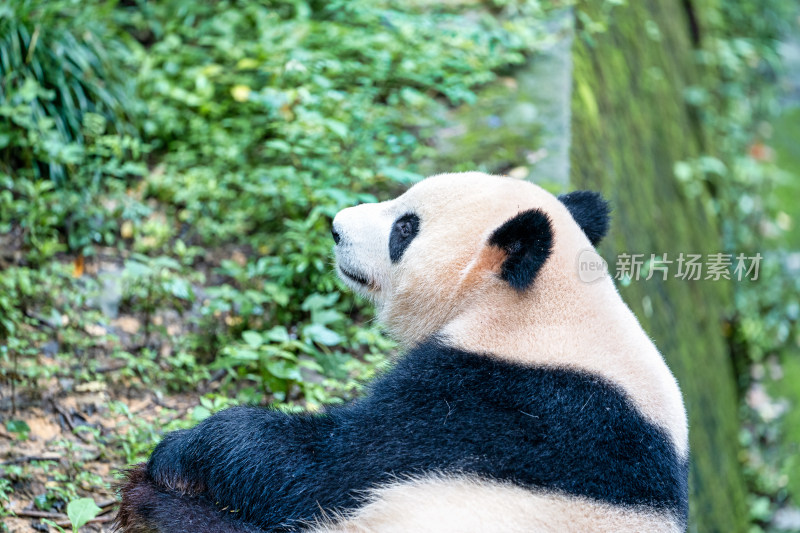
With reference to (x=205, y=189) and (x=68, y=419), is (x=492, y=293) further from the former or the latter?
(x=205, y=189)

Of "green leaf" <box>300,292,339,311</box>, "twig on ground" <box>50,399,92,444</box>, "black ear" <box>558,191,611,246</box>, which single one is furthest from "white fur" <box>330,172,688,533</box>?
"twig on ground" <box>50,399,92,444</box>

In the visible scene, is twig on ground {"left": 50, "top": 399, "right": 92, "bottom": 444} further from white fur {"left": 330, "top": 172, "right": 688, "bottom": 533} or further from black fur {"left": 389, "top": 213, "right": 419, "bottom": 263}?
black fur {"left": 389, "top": 213, "right": 419, "bottom": 263}

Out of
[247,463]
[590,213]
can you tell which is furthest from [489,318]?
[247,463]

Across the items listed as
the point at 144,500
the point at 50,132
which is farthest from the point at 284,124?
the point at 144,500

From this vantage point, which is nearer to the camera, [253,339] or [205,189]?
[253,339]

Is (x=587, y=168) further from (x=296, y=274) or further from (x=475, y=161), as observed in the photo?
(x=296, y=274)

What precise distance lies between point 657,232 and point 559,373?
380 centimetres

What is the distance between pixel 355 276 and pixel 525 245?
2.84 feet

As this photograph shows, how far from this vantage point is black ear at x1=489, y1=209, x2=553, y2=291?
2570 mm

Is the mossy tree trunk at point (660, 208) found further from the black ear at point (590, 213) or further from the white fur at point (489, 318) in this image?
the white fur at point (489, 318)

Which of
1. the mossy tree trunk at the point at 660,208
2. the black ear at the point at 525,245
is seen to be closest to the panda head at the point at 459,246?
the black ear at the point at 525,245

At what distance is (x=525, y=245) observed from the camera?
8.59ft

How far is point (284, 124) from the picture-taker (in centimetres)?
503

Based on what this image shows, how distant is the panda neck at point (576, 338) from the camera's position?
245 centimetres
